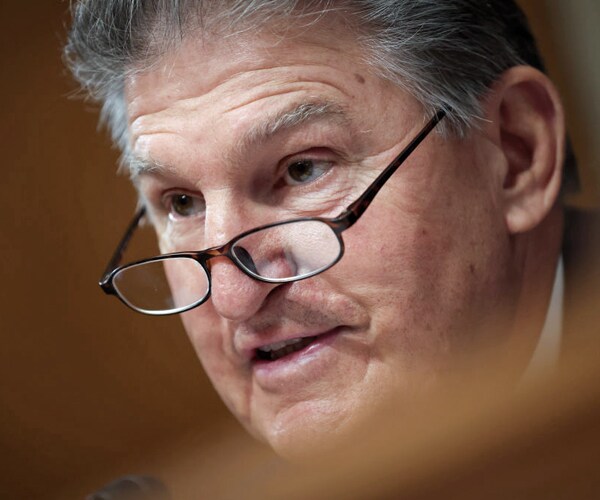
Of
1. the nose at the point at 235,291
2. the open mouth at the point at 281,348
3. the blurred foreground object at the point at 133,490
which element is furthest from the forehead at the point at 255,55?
the blurred foreground object at the point at 133,490

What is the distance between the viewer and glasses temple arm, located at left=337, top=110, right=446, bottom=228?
1.05 m

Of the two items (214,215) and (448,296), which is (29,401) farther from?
(448,296)

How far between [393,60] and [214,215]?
0.31 metres

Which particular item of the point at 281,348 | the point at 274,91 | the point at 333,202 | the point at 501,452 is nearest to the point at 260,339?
the point at 281,348

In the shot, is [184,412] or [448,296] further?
[184,412]

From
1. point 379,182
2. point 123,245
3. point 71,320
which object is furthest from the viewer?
point 71,320

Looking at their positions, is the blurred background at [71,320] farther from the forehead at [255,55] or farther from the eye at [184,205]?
the forehead at [255,55]

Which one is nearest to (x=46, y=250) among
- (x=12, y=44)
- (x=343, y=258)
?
(x=12, y=44)

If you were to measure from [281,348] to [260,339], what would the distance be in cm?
4

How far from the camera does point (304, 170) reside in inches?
44.1

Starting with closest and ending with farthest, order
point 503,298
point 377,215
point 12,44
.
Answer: point 377,215
point 503,298
point 12,44

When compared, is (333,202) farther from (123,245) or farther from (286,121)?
(123,245)

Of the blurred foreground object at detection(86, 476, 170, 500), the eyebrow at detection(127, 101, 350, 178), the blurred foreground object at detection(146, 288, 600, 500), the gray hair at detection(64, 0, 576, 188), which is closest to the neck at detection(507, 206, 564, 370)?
the gray hair at detection(64, 0, 576, 188)

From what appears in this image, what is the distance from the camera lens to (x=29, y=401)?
1.78 m
